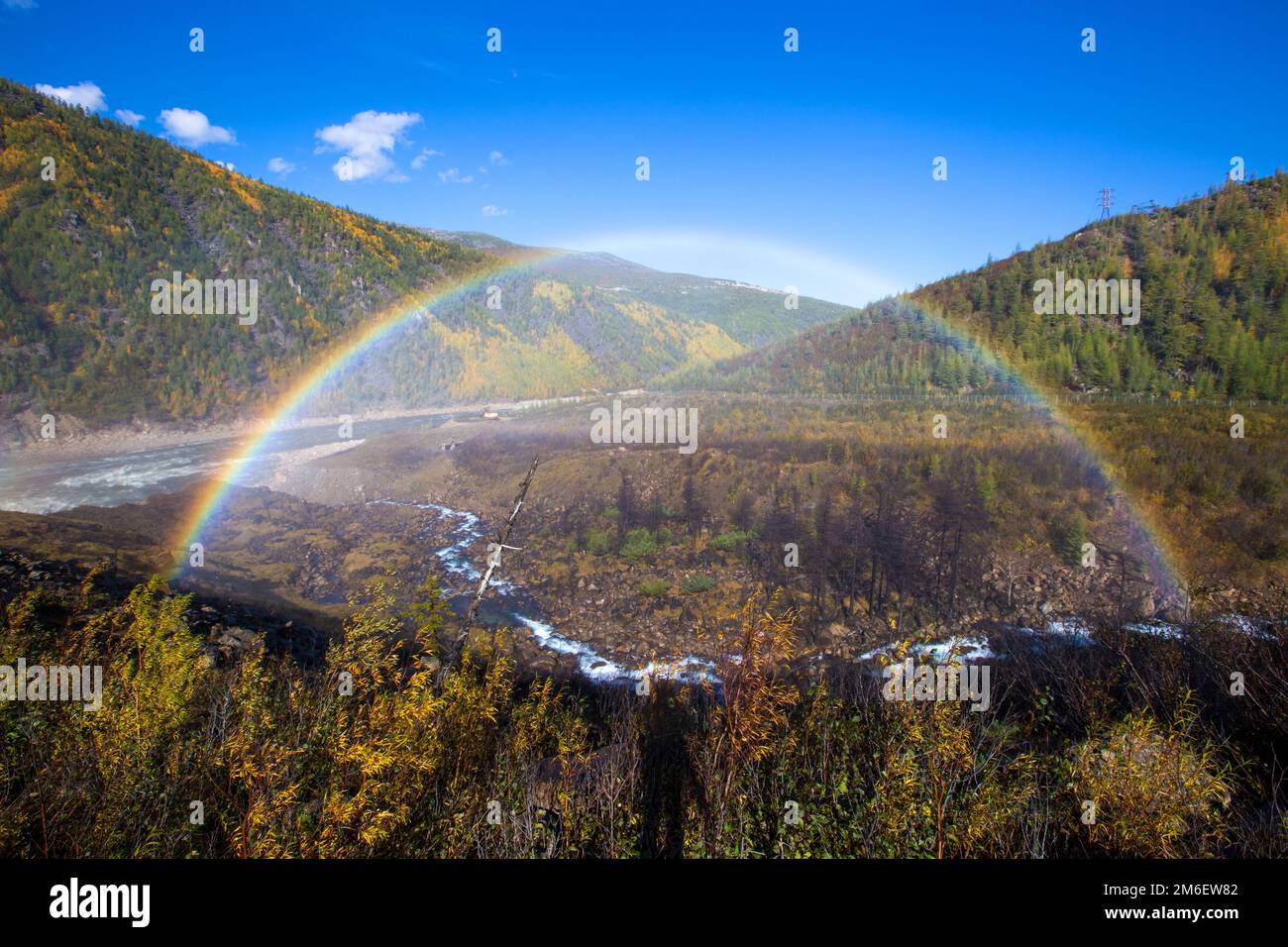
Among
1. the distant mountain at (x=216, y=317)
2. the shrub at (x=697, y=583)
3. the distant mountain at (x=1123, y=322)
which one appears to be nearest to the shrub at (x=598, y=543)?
the shrub at (x=697, y=583)

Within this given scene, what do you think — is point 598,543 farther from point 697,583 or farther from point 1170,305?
point 1170,305

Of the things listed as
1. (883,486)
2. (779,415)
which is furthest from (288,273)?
(883,486)

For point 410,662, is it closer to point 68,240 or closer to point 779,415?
point 779,415

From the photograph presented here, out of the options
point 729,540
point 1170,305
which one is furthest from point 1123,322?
point 729,540

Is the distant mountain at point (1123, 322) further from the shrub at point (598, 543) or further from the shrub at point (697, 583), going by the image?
the shrub at point (697, 583)

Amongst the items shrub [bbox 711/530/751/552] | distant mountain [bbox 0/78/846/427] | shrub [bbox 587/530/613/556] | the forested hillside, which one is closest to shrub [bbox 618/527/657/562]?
shrub [bbox 587/530/613/556]

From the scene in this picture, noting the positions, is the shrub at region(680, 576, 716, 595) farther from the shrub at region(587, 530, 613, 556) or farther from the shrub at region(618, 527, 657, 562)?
the shrub at region(587, 530, 613, 556)

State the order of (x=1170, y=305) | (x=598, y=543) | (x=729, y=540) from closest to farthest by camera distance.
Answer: (x=729, y=540) → (x=598, y=543) → (x=1170, y=305)
